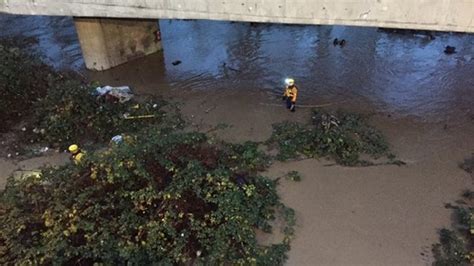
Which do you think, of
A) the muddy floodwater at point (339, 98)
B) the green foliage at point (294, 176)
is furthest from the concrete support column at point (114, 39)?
the green foliage at point (294, 176)

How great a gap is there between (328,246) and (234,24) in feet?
30.5

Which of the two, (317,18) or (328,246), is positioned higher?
(317,18)

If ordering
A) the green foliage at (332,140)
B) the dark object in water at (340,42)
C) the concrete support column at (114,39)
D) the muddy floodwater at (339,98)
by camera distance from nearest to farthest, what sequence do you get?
1. the muddy floodwater at (339,98)
2. the green foliage at (332,140)
3. the concrete support column at (114,39)
4. the dark object in water at (340,42)

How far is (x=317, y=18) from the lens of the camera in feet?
26.5

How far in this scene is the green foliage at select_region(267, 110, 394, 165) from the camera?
848 centimetres

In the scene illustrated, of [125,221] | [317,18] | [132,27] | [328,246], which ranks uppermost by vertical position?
[317,18]

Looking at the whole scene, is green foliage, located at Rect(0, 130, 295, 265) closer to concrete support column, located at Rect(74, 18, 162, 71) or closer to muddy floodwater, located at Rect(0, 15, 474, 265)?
muddy floodwater, located at Rect(0, 15, 474, 265)

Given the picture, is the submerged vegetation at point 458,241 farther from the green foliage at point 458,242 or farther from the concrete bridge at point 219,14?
the concrete bridge at point 219,14

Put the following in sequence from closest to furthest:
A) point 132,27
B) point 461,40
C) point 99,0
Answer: point 99,0 → point 132,27 → point 461,40

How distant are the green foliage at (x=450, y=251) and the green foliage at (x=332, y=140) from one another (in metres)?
2.12

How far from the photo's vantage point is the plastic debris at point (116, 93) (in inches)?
400

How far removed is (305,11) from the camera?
8.09m

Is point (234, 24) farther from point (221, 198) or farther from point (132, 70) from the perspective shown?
point (221, 198)

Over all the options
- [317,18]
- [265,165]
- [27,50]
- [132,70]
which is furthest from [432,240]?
[27,50]
